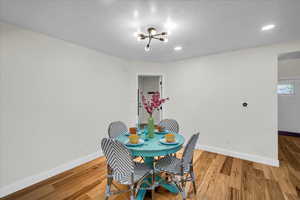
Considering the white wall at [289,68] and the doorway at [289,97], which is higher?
the white wall at [289,68]

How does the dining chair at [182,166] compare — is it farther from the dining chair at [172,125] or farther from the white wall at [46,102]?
the white wall at [46,102]

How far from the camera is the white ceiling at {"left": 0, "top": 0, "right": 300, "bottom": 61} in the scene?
4.71 feet

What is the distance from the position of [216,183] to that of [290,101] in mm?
4526

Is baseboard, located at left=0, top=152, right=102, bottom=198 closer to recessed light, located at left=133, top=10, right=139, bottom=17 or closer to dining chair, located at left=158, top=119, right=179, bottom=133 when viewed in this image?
dining chair, located at left=158, top=119, right=179, bottom=133

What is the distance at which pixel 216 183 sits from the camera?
2023 millimetres

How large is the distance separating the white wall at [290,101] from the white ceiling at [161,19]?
2789 mm

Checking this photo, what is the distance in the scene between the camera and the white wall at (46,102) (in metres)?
1.83

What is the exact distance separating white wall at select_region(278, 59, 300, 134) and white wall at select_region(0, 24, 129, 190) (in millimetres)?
5797

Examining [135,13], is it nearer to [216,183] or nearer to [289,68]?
[216,183]

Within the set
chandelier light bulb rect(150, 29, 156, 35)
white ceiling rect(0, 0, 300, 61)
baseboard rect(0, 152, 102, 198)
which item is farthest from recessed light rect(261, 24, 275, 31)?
baseboard rect(0, 152, 102, 198)

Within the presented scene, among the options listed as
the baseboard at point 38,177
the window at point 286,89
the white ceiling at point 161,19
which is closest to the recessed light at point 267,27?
the white ceiling at point 161,19

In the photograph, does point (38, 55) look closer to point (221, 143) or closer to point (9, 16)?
point (9, 16)

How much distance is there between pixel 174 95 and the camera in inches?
151

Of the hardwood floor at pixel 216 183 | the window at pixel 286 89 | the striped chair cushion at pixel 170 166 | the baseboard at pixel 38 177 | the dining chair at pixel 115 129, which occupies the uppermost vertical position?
the window at pixel 286 89
